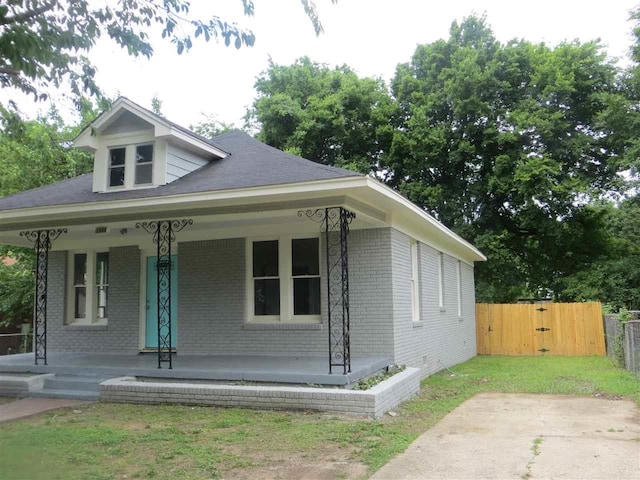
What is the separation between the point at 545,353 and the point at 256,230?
1214cm

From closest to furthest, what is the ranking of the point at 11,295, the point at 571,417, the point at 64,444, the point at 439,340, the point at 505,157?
the point at 64,444 < the point at 571,417 < the point at 439,340 < the point at 11,295 < the point at 505,157

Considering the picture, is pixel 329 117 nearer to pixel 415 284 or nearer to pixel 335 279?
pixel 415 284

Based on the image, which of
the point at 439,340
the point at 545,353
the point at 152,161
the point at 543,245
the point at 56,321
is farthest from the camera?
the point at 543,245

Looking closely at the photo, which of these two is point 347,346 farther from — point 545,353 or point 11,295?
point 11,295

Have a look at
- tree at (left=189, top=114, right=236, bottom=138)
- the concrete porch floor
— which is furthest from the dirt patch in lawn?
tree at (left=189, top=114, right=236, bottom=138)

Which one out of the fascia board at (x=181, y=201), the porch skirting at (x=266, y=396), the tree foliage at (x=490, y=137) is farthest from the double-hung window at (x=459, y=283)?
the fascia board at (x=181, y=201)

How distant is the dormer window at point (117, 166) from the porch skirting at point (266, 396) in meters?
3.87

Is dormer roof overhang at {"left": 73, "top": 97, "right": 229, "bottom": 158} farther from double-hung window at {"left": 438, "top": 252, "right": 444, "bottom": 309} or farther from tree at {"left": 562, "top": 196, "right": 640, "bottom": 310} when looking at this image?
tree at {"left": 562, "top": 196, "right": 640, "bottom": 310}

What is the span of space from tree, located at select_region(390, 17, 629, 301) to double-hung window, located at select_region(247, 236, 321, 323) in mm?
12486

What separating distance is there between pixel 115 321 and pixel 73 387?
2743 mm

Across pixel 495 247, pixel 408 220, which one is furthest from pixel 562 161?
pixel 408 220

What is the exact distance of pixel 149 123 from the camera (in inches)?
412

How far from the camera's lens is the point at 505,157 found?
838 inches

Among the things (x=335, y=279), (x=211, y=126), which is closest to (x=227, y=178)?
(x=335, y=279)
